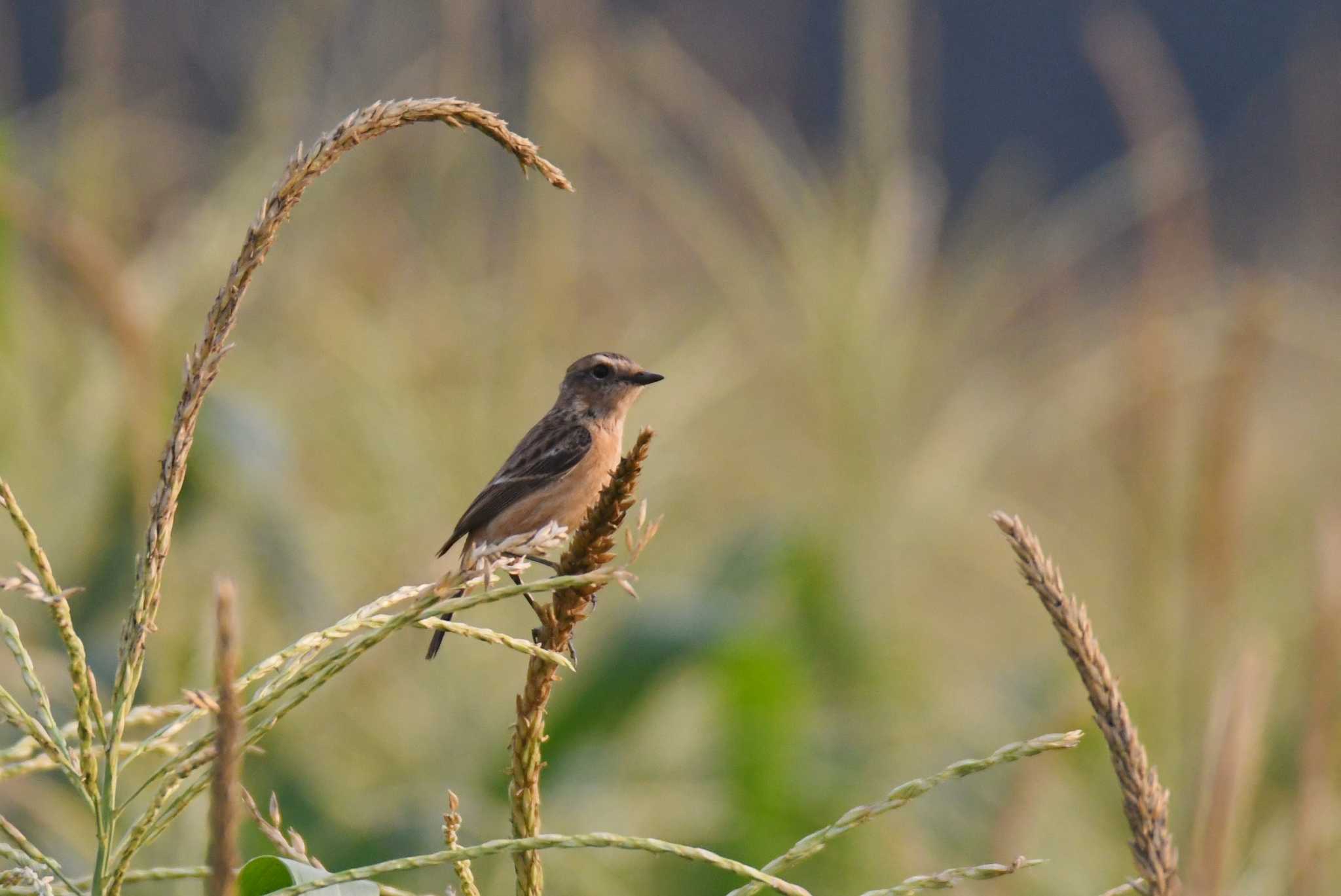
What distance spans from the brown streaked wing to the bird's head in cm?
14

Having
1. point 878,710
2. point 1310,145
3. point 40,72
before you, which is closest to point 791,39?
point 1310,145

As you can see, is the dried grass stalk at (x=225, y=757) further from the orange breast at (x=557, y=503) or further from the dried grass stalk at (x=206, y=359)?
the orange breast at (x=557, y=503)

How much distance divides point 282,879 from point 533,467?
158 cm

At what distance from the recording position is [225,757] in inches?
32.5

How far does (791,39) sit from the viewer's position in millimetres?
8008

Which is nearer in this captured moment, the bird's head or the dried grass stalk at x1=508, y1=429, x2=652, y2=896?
the dried grass stalk at x1=508, y1=429, x2=652, y2=896

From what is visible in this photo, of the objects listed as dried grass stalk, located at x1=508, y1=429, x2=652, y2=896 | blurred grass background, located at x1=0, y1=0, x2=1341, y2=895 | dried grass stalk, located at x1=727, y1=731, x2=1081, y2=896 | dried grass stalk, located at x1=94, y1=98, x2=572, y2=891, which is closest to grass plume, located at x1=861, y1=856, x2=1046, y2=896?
dried grass stalk, located at x1=727, y1=731, x2=1081, y2=896

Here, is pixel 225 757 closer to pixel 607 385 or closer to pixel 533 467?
pixel 533 467

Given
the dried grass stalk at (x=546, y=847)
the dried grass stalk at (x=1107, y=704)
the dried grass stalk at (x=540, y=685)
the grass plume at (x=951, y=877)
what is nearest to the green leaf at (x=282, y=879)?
the dried grass stalk at (x=546, y=847)

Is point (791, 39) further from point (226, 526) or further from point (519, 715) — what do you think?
point (519, 715)

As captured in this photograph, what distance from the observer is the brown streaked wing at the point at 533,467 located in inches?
106

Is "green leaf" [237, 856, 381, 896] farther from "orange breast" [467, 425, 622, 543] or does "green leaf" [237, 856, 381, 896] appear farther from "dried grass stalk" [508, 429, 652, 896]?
"orange breast" [467, 425, 622, 543]

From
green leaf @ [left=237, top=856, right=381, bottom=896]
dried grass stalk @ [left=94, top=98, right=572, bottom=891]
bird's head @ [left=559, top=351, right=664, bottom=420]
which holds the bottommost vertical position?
green leaf @ [left=237, top=856, right=381, bottom=896]

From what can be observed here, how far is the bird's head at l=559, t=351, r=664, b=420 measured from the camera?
9.75 feet
